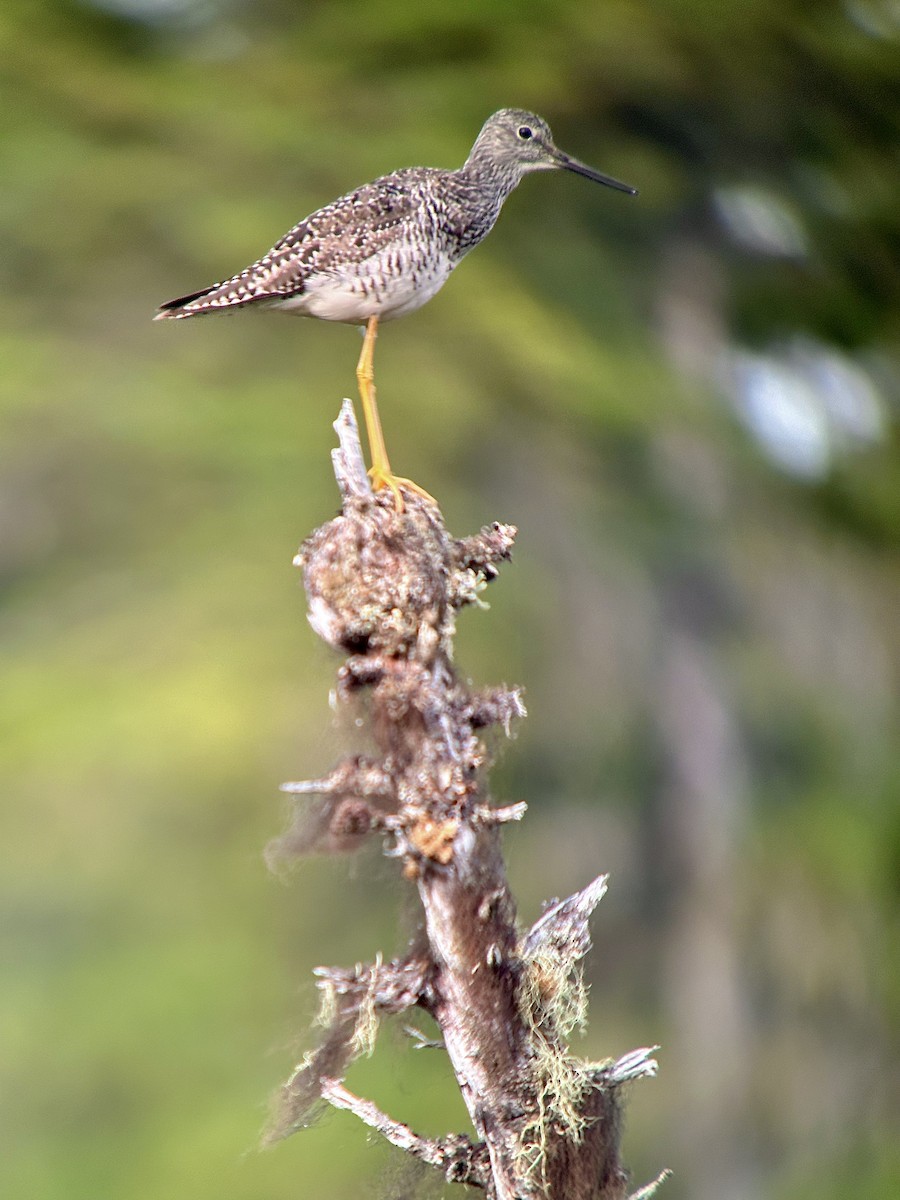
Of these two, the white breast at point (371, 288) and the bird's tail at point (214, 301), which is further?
the white breast at point (371, 288)

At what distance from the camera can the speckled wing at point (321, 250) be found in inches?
93.0

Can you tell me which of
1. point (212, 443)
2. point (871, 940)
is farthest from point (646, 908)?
point (212, 443)

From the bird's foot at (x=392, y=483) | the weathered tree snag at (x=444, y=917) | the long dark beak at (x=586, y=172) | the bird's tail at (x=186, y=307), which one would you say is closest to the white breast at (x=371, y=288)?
the bird's tail at (x=186, y=307)

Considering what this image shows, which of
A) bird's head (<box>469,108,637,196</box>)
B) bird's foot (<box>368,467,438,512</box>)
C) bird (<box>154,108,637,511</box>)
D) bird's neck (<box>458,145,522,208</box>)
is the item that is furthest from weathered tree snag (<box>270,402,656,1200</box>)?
bird's head (<box>469,108,637,196</box>)

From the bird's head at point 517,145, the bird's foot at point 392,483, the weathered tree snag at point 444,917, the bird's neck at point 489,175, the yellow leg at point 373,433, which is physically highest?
the bird's head at point 517,145

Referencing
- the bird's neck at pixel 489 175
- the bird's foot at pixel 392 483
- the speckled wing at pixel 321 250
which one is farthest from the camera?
the bird's neck at pixel 489 175

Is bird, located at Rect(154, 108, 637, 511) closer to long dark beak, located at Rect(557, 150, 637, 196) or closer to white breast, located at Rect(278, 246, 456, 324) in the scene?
white breast, located at Rect(278, 246, 456, 324)

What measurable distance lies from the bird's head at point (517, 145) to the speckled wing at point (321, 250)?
0.75 ft

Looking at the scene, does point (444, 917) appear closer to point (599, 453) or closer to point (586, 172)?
point (586, 172)

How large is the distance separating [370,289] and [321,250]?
0.11 m

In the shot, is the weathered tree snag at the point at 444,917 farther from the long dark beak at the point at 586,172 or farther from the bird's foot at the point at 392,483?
the long dark beak at the point at 586,172

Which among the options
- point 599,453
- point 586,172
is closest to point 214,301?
point 586,172

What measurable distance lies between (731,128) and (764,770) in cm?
429

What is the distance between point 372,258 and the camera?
244 cm
